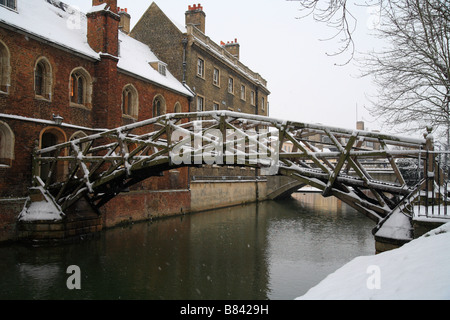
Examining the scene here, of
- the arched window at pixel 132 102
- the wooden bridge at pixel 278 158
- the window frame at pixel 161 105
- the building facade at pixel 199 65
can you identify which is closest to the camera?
the wooden bridge at pixel 278 158

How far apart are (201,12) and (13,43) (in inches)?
606

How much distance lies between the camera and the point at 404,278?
408 cm

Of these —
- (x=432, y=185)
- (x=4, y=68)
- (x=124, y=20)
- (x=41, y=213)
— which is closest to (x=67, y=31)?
(x=4, y=68)

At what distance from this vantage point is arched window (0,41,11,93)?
11.5 m

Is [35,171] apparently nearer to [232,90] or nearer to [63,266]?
[63,266]

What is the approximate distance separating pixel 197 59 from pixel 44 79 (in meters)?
11.5

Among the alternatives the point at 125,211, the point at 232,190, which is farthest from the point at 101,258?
the point at 232,190

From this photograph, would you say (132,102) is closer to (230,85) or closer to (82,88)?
(82,88)

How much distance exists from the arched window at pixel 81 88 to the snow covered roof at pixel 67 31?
2.62ft

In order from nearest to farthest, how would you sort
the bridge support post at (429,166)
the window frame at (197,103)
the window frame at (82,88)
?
the bridge support post at (429,166) → the window frame at (82,88) → the window frame at (197,103)

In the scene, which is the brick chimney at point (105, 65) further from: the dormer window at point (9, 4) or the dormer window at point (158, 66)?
the dormer window at point (158, 66)

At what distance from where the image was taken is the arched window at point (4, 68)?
11.5 m

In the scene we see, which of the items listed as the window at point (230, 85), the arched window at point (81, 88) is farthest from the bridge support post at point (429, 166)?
the window at point (230, 85)

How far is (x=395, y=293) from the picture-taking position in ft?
12.4
